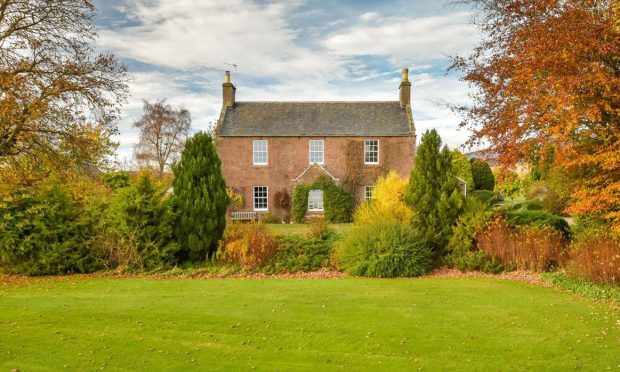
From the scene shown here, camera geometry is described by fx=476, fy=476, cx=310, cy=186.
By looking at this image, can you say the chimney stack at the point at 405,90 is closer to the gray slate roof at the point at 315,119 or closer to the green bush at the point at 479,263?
the gray slate roof at the point at 315,119

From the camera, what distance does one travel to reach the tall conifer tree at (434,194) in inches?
496

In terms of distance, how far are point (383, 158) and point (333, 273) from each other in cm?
1848

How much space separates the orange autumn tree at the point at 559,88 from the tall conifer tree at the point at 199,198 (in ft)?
22.8

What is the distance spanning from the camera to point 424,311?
25.1ft

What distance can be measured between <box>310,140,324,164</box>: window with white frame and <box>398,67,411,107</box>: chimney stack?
19.9 feet

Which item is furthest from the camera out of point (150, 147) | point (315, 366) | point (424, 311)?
point (150, 147)

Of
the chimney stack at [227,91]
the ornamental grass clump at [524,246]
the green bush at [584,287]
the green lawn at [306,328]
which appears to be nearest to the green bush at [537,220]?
the ornamental grass clump at [524,246]

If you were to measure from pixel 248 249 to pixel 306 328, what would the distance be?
230 inches

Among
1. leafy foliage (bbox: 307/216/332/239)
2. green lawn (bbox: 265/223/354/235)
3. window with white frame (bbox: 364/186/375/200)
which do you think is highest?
window with white frame (bbox: 364/186/375/200)

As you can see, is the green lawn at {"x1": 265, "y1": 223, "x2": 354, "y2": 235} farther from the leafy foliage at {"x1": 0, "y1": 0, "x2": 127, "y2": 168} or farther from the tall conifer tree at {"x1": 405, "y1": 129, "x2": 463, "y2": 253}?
the leafy foliage at {"x1": 0, "y1": 0, "x2": 127, "y2": 168}

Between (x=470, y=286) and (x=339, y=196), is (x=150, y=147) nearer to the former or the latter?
(x=339, y=196)

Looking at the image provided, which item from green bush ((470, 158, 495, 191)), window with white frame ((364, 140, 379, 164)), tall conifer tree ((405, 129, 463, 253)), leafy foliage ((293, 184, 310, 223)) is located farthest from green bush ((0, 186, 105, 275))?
green bush ((470, 158, 495, 191))

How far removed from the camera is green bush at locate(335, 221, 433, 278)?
11234 millimetres

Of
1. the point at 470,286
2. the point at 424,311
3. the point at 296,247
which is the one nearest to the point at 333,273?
the point at 296,247
